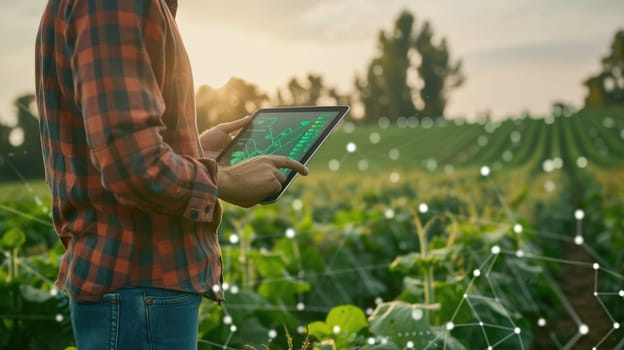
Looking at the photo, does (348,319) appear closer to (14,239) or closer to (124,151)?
(124,151)

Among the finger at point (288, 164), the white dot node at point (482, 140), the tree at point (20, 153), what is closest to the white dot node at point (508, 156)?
the white dot node at point (482, 140)

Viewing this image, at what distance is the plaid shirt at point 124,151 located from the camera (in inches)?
49.5

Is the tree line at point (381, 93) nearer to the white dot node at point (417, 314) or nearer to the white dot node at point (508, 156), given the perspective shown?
the white dot node at point (417, 314)

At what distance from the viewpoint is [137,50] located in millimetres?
1280

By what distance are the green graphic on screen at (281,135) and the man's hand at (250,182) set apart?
19 centimetres

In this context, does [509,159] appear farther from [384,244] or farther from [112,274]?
[112,274]

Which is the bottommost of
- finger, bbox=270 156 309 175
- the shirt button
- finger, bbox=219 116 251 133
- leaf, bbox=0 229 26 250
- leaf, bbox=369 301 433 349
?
leaf, bbox=369 301 433 349

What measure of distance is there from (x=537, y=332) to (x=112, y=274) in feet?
13.9

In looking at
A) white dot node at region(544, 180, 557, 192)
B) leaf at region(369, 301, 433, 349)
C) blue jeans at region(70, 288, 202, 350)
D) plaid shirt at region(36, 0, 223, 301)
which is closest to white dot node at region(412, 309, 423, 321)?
leaf at region(369, 301, 433, 349)

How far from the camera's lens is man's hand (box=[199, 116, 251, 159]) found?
1914 millimetres

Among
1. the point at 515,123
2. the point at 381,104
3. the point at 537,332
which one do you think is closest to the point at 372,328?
the point at 537,332

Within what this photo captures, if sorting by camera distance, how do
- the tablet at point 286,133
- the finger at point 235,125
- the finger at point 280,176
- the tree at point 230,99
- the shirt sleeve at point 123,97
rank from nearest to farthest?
the shirt sleeve at point 123,97 < the finger at point 280,176 < the tablet at point 286,133 < the finger at point 235,125 < the tree at point 230,99

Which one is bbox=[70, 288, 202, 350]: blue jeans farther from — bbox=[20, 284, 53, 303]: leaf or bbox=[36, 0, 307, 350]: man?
bbox=[20, 284, 53, 303]: leaf

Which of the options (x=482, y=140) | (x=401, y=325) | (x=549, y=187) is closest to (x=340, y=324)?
(x=401, y=325)
